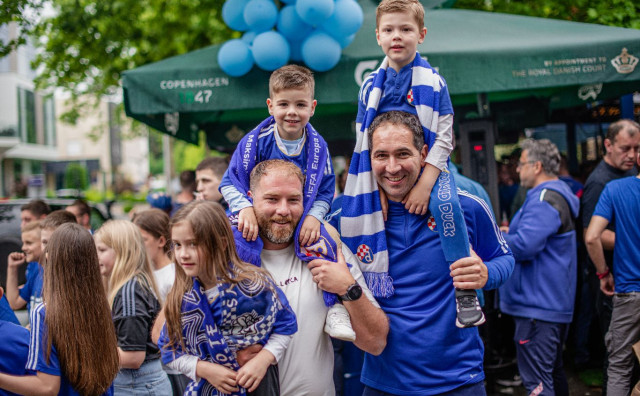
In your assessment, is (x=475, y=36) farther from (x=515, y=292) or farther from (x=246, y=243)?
(x=246, y=243)

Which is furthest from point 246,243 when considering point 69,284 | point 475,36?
point 475,36

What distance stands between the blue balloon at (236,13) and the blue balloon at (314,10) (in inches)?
25.2

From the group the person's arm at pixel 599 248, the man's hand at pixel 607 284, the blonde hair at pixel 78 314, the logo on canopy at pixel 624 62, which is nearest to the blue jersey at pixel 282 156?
the blonde hair at pixel 78 314

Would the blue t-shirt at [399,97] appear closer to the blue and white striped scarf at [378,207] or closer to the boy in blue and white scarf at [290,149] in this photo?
the blue and white striped scarf at [378,207]

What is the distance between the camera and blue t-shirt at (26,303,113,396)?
2.16 m

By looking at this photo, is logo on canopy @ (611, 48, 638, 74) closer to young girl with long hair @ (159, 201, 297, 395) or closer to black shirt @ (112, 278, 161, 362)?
young girl with long hair @ (159, 201, 297, 395)

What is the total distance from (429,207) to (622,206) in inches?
97.1

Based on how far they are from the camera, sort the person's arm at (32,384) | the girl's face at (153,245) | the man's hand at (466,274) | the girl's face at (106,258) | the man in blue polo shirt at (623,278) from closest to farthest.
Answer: the person's arm at (32,384) → the man's hand at (466,274) → the girl's face at (106,258) → the girl's face at (153,245) → the man in blue polo shirt at (623,278)

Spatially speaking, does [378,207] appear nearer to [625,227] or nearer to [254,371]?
[254,371]

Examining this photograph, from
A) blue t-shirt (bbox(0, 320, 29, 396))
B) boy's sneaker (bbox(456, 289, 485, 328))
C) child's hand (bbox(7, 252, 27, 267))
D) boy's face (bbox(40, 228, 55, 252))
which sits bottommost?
blue t-shirt (bbox(0, 320, 29, 396))

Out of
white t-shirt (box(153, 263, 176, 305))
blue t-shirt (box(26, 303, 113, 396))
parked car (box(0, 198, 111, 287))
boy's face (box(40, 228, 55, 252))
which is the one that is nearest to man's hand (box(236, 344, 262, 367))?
blue t-shirt (box(26, 303, 113, 396))

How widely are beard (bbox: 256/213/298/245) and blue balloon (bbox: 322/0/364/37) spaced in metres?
2.78

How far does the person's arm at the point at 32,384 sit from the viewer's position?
211cm

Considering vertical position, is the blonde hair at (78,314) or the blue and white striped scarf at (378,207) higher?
the blue and white striped scarf at (378,207)
